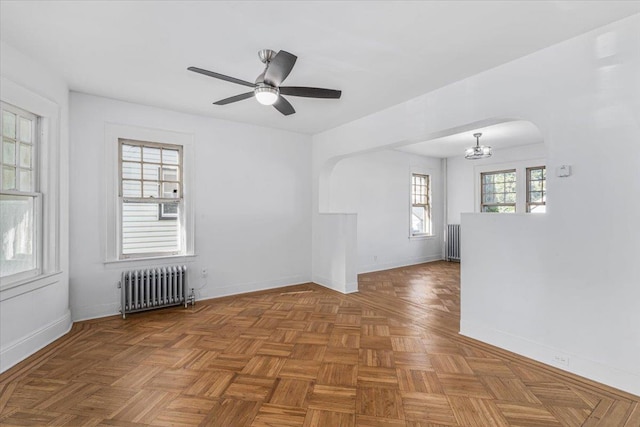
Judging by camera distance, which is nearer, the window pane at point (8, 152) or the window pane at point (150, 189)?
the window pane at point (8, 152)

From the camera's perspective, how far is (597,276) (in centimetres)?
228

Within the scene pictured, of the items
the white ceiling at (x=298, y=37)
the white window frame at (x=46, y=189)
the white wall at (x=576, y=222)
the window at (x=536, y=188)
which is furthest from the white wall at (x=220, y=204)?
the window at (x=536, y=188)

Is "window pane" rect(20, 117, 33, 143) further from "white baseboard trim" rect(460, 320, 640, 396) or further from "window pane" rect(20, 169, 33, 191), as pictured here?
"white baseboard trim" rect(460, 320, 640, 396)

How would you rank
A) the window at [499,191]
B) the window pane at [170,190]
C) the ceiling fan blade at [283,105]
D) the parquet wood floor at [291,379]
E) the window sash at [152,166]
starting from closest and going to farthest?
the parquet wood floor at [291,379]
the ceiling fan blade at [283,105]
the window sash at [152,166]
the window pane at [170,190]
the window at [499,191]

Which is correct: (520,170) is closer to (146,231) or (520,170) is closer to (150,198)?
(150,198)

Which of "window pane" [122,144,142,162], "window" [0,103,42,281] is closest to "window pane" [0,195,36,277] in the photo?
"window" [0,103,42,281]

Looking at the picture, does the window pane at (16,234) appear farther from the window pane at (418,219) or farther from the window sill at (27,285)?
the window pane at (418,219)

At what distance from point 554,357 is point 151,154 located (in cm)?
485

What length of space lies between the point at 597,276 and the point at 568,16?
189 centimetres

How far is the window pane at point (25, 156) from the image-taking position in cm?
280

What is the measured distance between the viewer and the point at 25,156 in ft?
9.34

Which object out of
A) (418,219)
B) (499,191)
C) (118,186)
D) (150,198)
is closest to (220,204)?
(150,198)

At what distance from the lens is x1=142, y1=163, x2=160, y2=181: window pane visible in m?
3.99

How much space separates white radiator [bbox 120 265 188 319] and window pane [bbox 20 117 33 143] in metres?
1.69
